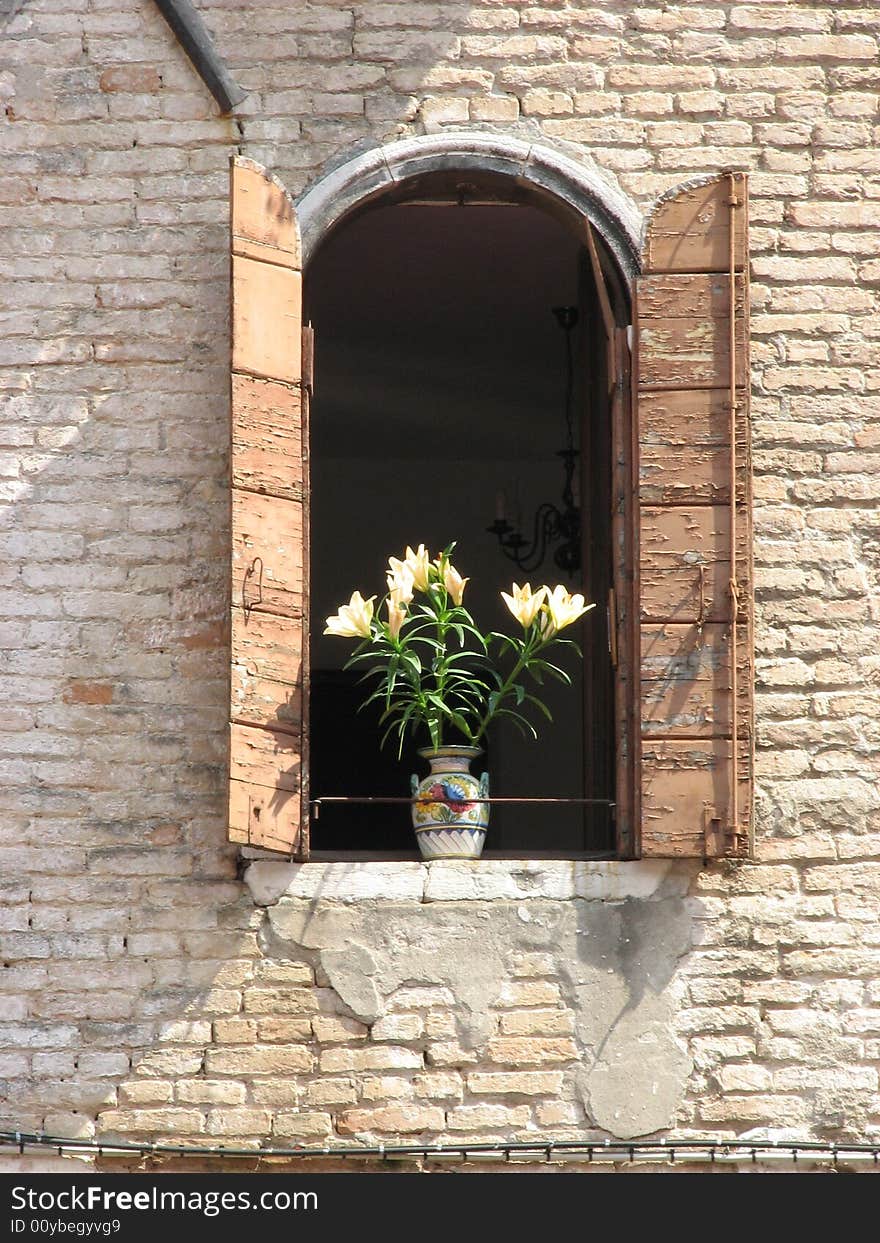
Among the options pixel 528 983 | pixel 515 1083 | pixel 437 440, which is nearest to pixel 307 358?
pixel 528 983

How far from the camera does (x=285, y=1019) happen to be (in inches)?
203

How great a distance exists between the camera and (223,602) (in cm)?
543

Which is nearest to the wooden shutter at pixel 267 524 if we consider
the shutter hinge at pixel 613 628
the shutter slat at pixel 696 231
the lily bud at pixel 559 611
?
the lily bud at pixel 559 611

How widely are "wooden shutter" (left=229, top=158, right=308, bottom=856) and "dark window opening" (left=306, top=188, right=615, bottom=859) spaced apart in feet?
5.30

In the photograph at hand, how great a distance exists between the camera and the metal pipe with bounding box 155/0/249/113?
222 inches

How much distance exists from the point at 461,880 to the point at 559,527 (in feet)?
11.5

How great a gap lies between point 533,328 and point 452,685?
3.19 metres

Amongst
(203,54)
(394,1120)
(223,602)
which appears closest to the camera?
(394,1120)

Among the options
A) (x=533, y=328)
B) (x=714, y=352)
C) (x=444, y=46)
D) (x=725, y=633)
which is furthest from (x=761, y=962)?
(x=533, y=328)

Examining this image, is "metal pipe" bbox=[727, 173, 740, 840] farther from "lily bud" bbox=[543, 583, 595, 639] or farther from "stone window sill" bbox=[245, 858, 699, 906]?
"lily bud" bbox=[543, 583, 595, 639]

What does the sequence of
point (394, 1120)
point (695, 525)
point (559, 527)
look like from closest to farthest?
point (394, 1120) < point (695, 525) < point (559, 527)

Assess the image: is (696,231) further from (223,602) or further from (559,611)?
(223,602)

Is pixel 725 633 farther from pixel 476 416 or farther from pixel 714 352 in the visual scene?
pixel 476 416

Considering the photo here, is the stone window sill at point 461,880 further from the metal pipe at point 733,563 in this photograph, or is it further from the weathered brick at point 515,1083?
the weathered brick at point 515,1083
